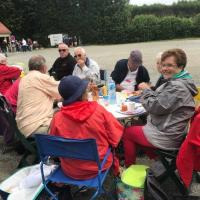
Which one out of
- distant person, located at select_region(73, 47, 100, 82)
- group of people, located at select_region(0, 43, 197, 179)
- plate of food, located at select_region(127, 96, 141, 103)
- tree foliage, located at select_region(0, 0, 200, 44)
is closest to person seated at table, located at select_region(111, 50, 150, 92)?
distant person, located at select_region(73, 47, 100, 82)

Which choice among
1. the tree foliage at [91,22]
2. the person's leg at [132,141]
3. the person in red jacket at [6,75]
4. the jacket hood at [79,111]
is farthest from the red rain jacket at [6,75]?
the tree foliage at [91,22]

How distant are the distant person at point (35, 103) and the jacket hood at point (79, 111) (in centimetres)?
128

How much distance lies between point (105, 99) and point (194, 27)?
3795cm

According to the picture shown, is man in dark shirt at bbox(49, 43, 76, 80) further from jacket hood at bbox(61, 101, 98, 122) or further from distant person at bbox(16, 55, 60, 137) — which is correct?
jacket hood at bbox(61, 101, 98, 122)

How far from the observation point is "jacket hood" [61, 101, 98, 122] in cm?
292

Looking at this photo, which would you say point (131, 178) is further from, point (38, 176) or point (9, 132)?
point (9, 132)

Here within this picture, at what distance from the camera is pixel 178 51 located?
3459 mm

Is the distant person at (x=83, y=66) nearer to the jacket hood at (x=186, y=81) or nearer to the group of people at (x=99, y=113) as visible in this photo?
the group of people at (x=99, y=113)

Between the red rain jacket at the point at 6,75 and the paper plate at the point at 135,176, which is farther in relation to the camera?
the red rain jacket at the point at 6,75

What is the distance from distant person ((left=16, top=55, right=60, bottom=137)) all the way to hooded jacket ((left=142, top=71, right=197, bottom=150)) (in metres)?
1.45

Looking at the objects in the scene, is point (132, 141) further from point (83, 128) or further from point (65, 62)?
point (65, 62)

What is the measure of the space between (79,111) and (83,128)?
0.53 feet

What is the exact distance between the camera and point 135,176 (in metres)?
3.34

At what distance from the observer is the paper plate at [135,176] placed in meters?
3.23
